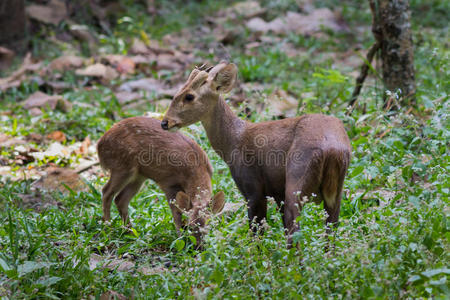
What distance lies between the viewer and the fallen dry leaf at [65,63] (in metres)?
10.7

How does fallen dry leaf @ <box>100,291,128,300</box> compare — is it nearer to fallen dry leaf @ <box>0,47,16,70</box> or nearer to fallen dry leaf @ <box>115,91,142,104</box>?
fallen dry leaf @ <box>115,91,142,104</box>

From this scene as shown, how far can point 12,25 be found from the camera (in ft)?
41.8

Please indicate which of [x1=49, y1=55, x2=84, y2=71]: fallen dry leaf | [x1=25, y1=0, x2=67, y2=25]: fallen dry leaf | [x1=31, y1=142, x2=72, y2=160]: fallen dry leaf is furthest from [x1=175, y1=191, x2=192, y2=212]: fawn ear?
[x1=25, y1=0, x2=67, y2=25]: fallen dry leaf

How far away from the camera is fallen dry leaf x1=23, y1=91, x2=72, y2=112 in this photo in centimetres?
882

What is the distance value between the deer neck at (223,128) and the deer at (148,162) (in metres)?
0.53

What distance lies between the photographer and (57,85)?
10.0m

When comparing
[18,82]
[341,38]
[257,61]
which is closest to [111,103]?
[18,82]

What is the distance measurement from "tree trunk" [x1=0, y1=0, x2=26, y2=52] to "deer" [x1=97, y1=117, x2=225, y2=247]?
8.03 metres

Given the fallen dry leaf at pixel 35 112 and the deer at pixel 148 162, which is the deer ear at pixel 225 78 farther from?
the fallen dry leaf at pixel 35 112

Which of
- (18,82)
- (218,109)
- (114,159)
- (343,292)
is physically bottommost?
(18,82)

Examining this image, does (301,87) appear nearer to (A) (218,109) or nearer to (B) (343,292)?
(A) (218,109)

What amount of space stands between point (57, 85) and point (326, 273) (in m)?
7.73

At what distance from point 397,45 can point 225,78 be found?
3005mm

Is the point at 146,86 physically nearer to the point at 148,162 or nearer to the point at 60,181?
the point at 60,181
